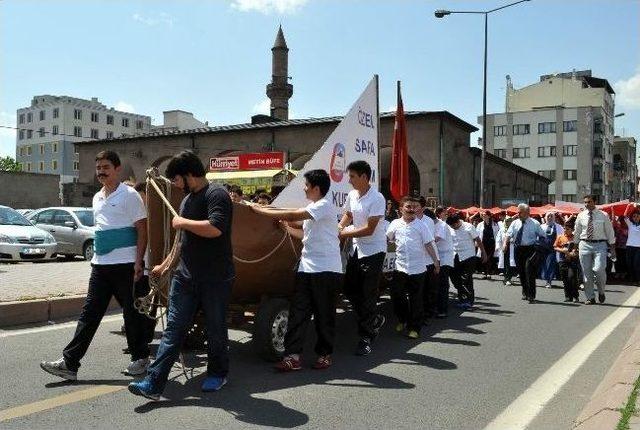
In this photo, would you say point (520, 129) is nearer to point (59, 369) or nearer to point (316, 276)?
point (316, 276)

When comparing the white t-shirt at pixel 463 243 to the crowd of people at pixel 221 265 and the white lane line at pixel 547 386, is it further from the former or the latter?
the white lane line at pixel 547 386

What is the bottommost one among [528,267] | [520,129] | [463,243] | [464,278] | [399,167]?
[464,278]

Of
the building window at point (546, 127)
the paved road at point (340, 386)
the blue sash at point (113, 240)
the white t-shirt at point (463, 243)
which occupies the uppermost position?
the building window at point (546, 127)

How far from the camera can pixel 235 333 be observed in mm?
7406

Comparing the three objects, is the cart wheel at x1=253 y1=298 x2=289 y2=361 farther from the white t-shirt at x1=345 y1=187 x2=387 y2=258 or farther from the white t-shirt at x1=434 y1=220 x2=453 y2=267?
the white t-shirt at x1=434 y1=220 x2=453 y2=267

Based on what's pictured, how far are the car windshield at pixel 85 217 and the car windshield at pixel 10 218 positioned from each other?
1474mm

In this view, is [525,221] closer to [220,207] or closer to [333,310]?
[333,310]

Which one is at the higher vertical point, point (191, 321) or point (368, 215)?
point (368, 215)

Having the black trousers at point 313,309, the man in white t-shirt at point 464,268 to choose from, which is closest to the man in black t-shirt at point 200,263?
the black trousers at point 313,309

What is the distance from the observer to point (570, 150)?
78875 mm

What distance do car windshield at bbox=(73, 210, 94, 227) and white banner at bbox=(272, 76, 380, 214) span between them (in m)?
11.4

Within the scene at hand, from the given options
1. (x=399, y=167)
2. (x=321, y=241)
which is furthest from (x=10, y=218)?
(x=321, y=241)

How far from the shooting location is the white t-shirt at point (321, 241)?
5.66 meters

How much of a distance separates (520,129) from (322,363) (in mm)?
81073
